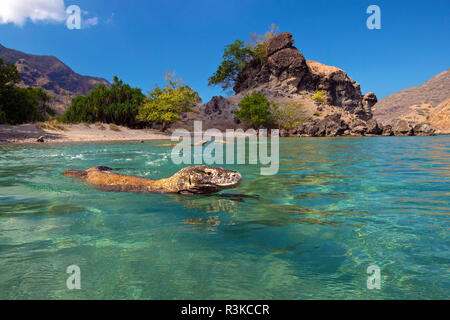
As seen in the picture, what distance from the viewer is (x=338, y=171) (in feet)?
27.3

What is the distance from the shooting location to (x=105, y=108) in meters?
38.9

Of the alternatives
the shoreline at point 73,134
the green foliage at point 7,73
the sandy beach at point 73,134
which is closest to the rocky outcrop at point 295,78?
the shoreline at point 73,134

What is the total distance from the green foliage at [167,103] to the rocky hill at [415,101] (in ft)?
241

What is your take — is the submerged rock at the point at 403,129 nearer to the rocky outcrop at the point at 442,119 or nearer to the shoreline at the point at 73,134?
the rocky outcrop at the point at 442,119

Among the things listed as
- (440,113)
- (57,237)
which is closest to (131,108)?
(57,237)

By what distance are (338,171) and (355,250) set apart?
585 cm

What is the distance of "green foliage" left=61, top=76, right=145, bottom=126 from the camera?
128ft

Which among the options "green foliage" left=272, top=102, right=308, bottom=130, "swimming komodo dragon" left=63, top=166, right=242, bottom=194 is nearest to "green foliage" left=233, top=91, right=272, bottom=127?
"green foliage" left=272, top=102, right=308, bottom=130

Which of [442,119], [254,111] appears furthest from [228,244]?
[442,119]

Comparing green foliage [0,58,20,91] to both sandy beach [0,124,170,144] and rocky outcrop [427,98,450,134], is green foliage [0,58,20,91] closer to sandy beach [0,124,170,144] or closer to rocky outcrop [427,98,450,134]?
sandy beach [0,124,170,144]

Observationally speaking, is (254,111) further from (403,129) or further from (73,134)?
(73,134)

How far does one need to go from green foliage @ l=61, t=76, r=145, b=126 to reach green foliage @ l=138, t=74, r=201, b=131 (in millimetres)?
1978

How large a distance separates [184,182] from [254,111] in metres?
39.4
